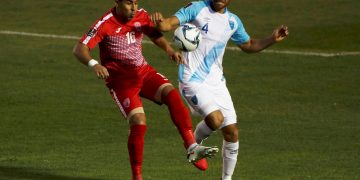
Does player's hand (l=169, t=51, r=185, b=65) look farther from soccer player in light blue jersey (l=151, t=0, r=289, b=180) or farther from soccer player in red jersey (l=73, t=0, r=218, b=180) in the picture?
soccer player in light blue jersey (l=151, t=0, r=289, b=180)

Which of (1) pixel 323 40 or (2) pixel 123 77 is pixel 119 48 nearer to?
(2) pixel 123 77

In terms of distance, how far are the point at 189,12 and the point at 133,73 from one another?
3.57 feet

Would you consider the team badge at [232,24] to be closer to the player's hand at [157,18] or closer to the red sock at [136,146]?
the player's hand at [157,18]

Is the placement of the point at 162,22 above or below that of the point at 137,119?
above

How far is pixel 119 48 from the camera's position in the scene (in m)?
15.1

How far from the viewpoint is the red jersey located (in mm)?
14906

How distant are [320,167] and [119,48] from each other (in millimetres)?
3902

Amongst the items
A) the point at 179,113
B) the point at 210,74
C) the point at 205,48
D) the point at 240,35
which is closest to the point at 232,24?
the point at 240,35

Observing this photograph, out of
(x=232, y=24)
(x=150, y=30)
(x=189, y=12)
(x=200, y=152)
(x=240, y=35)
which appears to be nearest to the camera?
(x=200, y=152)

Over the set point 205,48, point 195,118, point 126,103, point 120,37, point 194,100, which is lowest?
point 195,118

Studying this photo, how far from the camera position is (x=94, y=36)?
14758 mm

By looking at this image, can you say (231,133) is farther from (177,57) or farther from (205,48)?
(177,57)

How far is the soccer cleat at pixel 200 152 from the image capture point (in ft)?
47.2

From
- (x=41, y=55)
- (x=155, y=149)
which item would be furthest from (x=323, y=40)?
(x=155, y=149)
